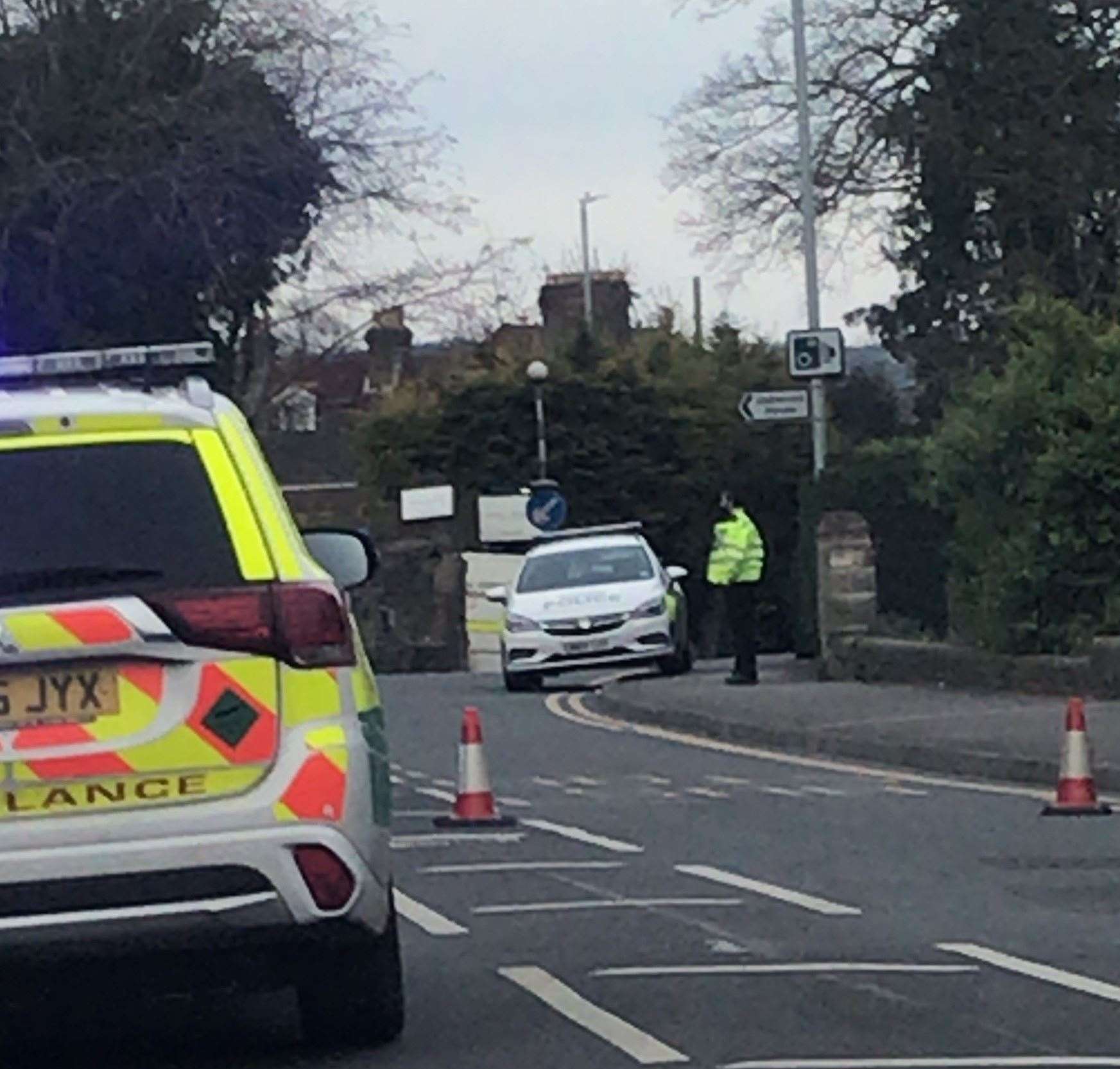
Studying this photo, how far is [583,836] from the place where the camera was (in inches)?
→ 586

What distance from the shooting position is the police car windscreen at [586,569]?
1221 inches

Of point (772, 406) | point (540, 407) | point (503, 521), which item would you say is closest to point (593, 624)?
point (772, 406)

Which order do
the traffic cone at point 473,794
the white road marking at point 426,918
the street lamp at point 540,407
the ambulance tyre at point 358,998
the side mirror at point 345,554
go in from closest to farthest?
1. the ambulance tyre at point 358,998
2. the side mirror at point 345,554
3. the white road marking at point 426,918
4. the traffic cone at point 473,794
5. the street lamp at point 540,407

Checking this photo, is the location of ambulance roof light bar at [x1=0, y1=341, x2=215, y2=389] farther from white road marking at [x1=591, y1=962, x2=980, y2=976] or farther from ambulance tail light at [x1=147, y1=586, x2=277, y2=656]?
white road marking at [x1=591, y1=962, x2=980, y2=976]

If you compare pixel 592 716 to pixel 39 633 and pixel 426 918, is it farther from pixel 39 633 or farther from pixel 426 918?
pixel 39 633

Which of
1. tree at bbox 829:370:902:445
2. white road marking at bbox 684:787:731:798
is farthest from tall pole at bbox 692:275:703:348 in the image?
white road marking at bbox 684:787:731:798

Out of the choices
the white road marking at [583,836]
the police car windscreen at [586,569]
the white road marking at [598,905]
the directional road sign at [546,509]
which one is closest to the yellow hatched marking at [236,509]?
the white road marking at [598,905]

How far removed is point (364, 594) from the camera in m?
46.1

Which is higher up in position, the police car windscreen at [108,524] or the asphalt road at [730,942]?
the police car windscreen at [108,524]

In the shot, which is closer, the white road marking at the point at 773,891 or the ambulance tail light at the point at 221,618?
the ambulance tail light at the point at 221,618

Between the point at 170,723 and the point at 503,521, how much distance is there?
132 feet

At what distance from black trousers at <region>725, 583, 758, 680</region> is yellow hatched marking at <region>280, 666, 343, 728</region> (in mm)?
18839

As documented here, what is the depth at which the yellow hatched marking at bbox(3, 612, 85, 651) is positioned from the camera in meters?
7.72

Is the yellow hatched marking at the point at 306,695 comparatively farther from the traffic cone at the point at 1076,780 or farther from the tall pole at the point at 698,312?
the tall pole at the point at 698,312
